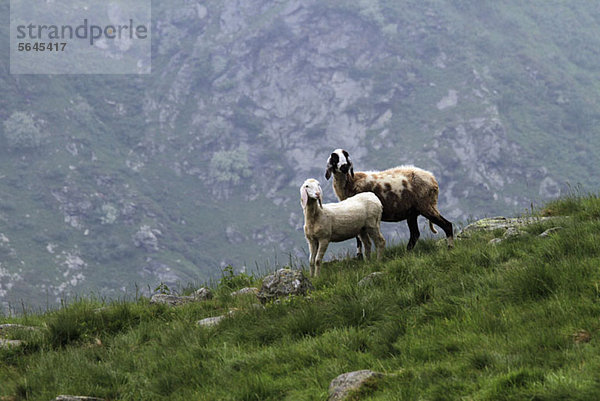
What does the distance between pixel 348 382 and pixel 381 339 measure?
1.33 meters

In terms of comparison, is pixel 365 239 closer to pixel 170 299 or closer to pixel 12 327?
pixel 170 299

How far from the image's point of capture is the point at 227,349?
8812 millimetres

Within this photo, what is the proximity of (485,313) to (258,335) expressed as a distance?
3.28m

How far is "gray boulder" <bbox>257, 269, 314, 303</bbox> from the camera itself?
1084 centimetres

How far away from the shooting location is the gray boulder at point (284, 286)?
10.8 metres

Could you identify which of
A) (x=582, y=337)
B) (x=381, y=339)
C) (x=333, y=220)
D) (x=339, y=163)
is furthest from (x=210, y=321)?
(x=339, y=163)

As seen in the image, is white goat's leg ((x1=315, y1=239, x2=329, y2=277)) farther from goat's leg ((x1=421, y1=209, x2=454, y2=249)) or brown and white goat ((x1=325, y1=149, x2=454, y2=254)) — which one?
goat's leg ((x1=421, y1=209, x2=454, y2=249))

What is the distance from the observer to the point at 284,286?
35.9ft

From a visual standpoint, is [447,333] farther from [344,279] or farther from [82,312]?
[82,312]

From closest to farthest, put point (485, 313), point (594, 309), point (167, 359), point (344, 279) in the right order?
point (594, 309) → point (485, 313) → point (167, 359) → point (344, 279)

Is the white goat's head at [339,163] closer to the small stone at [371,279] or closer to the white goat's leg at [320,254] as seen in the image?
the white goat's leg at [320,254]

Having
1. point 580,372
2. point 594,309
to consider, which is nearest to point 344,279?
point 594,309

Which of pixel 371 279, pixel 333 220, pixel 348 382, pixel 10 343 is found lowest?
pixel 10 343

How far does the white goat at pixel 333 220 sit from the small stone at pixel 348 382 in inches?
222
